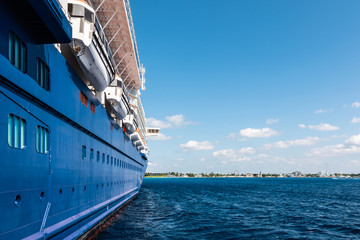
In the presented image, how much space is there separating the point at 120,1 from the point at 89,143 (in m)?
9.88

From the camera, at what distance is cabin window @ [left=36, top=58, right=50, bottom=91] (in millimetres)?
8461

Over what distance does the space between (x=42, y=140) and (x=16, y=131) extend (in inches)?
55.2

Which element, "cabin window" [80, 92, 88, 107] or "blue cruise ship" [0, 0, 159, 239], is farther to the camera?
"cabin window" [80, 92, 88, 107]

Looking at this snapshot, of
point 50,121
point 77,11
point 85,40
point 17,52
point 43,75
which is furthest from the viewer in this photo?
point 85,40

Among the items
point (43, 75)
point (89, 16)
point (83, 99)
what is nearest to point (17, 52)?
point (43, 75)

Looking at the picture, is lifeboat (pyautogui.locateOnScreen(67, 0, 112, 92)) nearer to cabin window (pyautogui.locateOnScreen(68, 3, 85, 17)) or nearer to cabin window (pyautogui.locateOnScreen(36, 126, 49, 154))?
cabin window (pyautogui.locateOnScreen(68, 3, 85, 17))

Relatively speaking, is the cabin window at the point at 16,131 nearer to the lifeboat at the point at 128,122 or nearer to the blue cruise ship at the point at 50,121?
the blue cruise ship at the point at 50,121

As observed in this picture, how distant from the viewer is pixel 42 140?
862 centimetres

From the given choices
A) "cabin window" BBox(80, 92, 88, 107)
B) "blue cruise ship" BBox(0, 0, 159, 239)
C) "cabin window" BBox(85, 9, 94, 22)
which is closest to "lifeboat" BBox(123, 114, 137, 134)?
"blue cruise ship" BBox(0, 0, 159, 239)

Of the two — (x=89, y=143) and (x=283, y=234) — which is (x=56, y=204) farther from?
(x=283, y=234)

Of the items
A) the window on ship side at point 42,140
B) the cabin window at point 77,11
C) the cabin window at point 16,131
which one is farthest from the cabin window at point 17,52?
the cabin window at point 77,11

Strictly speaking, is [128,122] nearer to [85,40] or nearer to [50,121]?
[85,40]

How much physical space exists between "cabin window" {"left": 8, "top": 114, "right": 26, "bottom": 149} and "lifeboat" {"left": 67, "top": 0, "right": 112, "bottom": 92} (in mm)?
4228

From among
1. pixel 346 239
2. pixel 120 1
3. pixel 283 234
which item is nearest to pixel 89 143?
pixel 120 1
